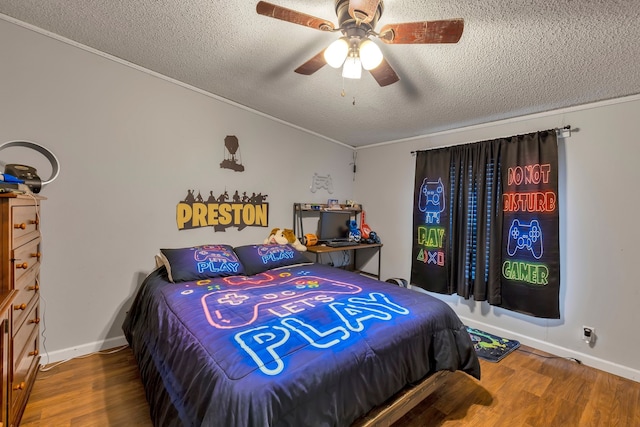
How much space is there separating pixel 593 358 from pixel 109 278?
4219 mm

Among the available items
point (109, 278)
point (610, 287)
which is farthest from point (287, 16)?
point (610, 287)

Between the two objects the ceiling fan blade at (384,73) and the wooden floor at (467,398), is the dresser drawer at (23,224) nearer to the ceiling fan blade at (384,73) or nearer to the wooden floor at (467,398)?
the wooden floor at (467,398)

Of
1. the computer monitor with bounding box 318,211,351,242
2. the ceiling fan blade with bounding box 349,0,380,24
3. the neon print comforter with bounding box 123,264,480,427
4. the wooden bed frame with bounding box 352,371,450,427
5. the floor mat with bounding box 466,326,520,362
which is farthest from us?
the computer monitor with bounding box 318,211,351,242

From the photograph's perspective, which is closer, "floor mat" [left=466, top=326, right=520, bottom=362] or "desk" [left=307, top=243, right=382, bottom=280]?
"floor mat" [left=466, top=326, right=520, bottom=362]

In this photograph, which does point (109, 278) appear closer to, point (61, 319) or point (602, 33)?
point (61, 319)

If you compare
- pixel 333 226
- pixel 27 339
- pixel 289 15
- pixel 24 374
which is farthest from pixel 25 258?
pixel 333 226

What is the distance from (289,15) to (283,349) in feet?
5.15

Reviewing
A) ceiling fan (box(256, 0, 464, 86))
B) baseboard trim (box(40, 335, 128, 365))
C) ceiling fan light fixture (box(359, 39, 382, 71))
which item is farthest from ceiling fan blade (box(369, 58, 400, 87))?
baseboard trim (box(40, 335, 128, 365))

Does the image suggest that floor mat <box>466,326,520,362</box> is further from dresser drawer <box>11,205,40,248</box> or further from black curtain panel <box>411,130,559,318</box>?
dresser drawer <box>11,205,40,248</box>

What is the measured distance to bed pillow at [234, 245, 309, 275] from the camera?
264 centimetres

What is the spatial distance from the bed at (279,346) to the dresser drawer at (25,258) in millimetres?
691

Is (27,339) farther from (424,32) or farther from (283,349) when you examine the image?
(424,32)

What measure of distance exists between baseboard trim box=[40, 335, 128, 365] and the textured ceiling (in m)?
2.37

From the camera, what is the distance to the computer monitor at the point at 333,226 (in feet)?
12.6
